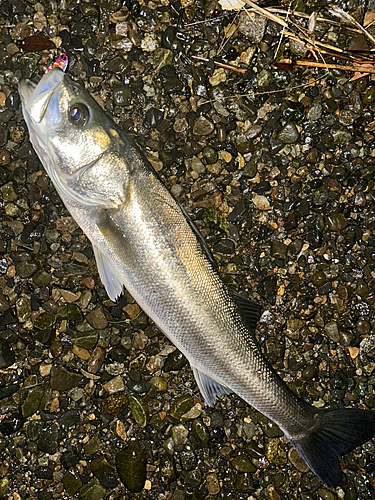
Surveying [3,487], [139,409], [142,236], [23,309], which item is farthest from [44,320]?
[3,487]

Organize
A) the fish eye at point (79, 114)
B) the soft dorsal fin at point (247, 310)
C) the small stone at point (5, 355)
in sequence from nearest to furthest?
the fish eye at point (79, 114) → the soft dorsal fin at point (247, 310) → the small stone at point (5, 355)

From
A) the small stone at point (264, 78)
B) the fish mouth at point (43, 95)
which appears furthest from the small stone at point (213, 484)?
the small stone at point (264, 78)

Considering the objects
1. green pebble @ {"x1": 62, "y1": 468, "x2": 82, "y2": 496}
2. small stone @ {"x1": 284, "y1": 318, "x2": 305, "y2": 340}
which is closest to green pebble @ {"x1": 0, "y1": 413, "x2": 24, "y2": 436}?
green pebble @ {"x1": 62, "y1": 468, "x2": 82, "y2": 496}

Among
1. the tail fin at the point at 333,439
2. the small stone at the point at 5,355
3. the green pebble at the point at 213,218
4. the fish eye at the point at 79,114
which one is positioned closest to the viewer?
the fish eye at the point at 79,114

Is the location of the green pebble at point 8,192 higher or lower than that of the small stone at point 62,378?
higher

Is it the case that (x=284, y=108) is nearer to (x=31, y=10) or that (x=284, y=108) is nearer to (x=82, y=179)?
(x=82, y=179)

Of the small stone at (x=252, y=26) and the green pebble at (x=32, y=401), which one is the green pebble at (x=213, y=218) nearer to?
the small stone at (x=252, y=26)

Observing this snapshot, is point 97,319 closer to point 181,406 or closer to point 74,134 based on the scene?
point 181,406
